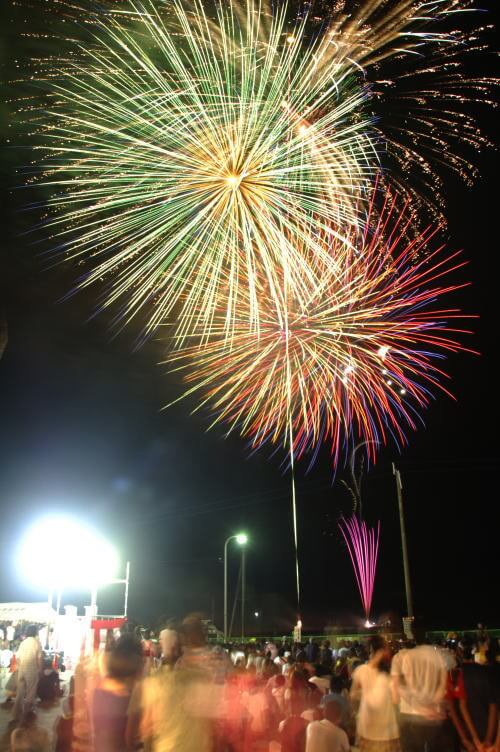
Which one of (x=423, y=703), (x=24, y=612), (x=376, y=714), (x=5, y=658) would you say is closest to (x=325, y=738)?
(x=376, y=714)

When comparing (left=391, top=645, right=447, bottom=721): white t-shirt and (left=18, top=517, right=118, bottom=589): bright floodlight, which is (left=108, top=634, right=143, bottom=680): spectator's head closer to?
(left=391, top=645, right=447, bottom=721): white t-shirt

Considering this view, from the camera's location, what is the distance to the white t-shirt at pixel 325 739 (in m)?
5.59

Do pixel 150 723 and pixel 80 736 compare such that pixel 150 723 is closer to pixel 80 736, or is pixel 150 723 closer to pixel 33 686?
pixel 80 736

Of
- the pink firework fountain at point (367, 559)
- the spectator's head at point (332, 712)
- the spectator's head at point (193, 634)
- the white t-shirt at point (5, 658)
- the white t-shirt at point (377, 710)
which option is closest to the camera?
the spectator's head at point (193, 634)

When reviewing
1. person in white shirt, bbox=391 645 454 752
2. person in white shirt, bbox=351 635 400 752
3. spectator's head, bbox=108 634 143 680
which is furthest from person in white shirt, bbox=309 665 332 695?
spectator's head, bbox=108 634 143 680

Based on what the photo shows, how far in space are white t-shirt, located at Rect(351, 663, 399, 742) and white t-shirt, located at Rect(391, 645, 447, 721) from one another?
140 millimetres

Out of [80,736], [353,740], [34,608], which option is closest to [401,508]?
[353,740]

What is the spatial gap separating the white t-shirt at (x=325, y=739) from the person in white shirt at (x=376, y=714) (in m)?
0.75

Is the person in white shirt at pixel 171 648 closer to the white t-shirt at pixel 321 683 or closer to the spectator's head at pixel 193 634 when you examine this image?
the spectator's head at pixel 193 634

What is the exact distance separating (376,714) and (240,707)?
1398mm

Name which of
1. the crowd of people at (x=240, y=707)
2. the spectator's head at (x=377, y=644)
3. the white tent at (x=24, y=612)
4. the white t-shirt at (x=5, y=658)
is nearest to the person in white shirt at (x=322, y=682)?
the crowd of people at (x=240, y=707)

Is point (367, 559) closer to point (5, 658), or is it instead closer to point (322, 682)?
point (5, 658)

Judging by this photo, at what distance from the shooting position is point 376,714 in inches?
250

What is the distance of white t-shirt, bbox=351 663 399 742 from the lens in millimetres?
6312
